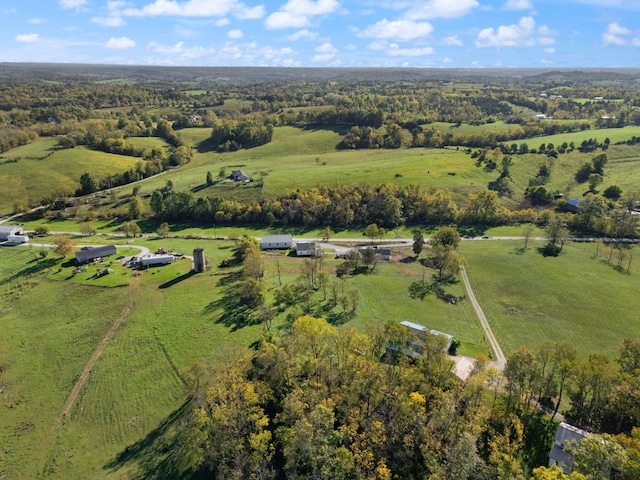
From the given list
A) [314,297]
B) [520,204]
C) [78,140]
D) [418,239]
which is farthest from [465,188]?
[78,140]

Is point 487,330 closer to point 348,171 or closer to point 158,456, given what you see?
point 158,456

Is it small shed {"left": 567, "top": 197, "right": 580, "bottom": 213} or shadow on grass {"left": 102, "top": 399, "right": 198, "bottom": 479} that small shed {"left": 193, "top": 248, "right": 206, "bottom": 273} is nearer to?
shadow on grass {"left": 102, "top": 399, "right": 198, "bottom": 479}

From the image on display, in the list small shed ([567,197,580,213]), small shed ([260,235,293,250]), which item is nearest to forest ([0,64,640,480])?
small shed ([567,197,580,213])

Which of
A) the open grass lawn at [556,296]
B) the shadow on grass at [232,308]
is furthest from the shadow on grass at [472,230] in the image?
the shadow on grass at [232,308]

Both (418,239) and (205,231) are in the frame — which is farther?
(205,231)

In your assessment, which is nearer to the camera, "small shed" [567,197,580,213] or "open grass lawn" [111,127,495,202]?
"small shed" [567,197,580,213]

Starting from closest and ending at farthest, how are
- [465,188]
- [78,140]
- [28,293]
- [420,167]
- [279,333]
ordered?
[279,333] → [28,293] → [465,188] → [420,167] → [78,140]

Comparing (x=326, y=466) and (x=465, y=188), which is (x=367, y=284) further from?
(x=465, y=188)
